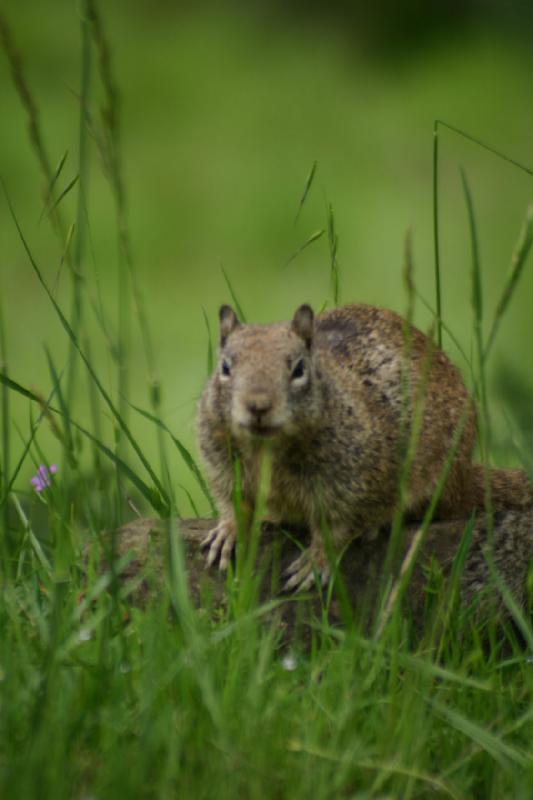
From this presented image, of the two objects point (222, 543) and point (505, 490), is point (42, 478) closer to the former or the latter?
point (222, 543)

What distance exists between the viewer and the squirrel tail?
11.3 ft

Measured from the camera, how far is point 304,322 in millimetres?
3137

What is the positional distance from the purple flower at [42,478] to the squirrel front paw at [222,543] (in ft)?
1.28

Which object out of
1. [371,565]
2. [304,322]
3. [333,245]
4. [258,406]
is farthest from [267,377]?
[371,565]

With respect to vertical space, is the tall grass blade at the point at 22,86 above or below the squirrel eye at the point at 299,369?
above

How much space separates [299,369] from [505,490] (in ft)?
2.41

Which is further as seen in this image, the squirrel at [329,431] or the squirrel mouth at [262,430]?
the squirrel at [329,431]

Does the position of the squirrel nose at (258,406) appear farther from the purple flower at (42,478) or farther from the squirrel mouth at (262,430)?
the purple flower at (42,478)

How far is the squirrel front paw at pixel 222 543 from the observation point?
3.14 metres

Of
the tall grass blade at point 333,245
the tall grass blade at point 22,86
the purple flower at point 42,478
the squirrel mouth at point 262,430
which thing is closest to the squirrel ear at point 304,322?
the tall grass blade at point 333,245

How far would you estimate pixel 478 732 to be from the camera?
2197 millimetres

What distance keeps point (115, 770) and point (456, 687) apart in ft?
2.56

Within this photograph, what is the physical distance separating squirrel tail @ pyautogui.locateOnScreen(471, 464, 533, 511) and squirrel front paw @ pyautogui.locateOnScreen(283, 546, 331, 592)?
1.66 ft

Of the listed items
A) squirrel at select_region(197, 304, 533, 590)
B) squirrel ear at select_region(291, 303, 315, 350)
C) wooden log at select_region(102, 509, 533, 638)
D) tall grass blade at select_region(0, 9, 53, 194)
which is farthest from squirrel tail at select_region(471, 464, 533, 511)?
tall grass blade at select_region(0, 9, 53, 194)
